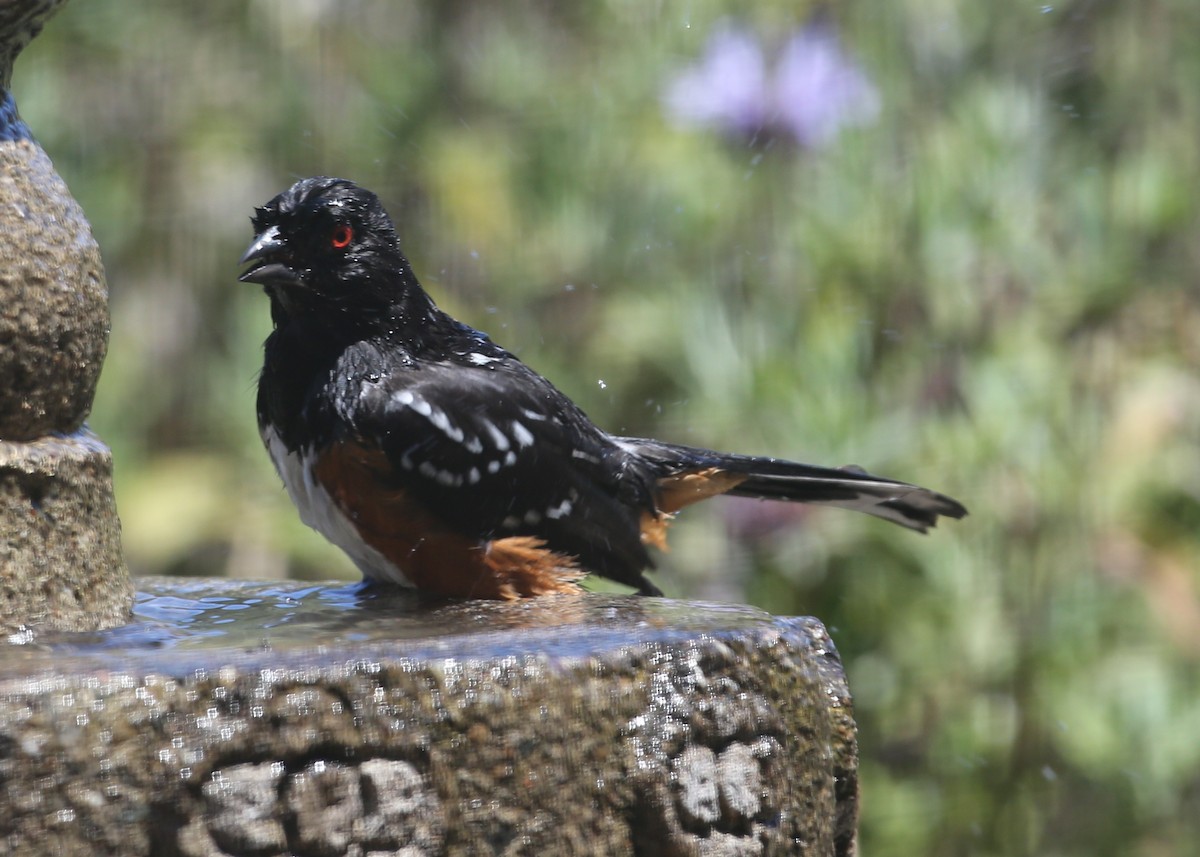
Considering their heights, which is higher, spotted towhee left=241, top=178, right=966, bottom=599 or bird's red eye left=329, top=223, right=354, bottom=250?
bird's red eye left=329, top=223, right=354, bottom=250

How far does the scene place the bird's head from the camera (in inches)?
101

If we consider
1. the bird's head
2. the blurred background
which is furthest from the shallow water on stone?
the blurred background

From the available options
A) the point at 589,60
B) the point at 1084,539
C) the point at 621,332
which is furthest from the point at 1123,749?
the point at 589,60

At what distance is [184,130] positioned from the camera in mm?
4891

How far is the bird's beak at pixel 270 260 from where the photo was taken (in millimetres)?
2537

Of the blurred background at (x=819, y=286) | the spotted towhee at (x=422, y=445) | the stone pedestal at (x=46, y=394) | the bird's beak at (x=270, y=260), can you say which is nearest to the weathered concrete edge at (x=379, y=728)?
the stone pedestal at (x=46, y=394)

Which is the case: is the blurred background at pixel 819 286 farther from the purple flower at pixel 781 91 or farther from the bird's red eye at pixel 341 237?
the bird's red eye at pixel 341 237

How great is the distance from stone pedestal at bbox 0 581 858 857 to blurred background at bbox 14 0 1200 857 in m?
2.01

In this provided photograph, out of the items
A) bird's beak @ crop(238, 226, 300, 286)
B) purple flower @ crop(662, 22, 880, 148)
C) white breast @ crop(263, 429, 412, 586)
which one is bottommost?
white breast @ crop(263, 429, 412, 586)

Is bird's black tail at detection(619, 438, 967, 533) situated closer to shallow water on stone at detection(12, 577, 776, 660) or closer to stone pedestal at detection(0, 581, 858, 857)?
shallow water on stone at detection(12, 577, 776, 660)

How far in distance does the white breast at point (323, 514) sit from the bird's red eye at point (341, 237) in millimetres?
358

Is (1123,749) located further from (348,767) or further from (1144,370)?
(348,767)

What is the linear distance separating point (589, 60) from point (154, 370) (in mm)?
1749

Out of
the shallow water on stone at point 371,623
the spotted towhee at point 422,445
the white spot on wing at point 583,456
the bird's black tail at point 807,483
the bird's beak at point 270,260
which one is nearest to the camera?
the shallow water on stone at point 371,623
